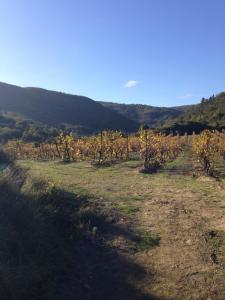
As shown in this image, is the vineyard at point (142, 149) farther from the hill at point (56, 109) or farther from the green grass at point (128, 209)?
the hill at point (56, 109)

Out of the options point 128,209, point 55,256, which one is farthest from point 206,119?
A: point 55,256

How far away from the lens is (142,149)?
29.9m

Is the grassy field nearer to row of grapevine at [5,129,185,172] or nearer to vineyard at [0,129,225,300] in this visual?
vineyard at [0,129,225,300]

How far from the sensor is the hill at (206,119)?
221 ft

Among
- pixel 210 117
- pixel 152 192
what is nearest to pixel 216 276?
pixel 152 192

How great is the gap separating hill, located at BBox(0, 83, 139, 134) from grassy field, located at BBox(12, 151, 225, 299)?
125 m

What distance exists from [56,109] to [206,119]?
88.6 metres

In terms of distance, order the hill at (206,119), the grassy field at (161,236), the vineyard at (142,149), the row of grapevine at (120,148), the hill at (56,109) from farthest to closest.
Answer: the hill at (56,109) → the hill at (206,119) → the row of grapevine at (120,148) → the vineyard at (142,149) → the grassy field at (161,236)

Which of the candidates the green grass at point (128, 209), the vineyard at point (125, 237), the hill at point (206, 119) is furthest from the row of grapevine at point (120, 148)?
the hill at point (206, 119)

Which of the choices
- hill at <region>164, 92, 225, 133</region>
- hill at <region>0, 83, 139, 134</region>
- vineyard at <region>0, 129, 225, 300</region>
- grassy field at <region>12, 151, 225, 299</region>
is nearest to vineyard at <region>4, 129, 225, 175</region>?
grassy field at <region>12, 151, 225, 299</region>

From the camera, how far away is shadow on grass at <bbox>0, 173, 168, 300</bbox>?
7305 millimetres

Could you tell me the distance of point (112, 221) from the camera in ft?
39.4

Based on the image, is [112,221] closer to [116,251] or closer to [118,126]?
[116,251]

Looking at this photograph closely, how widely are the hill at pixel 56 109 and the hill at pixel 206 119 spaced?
45550 mm
